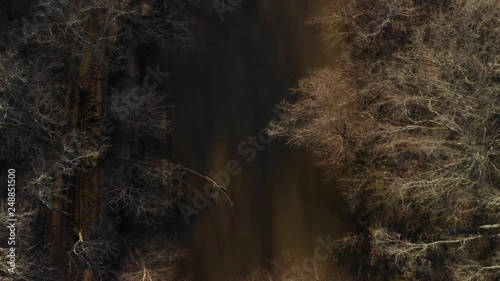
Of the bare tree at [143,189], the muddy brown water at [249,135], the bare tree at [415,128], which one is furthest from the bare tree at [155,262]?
the bare tree at [415,128]

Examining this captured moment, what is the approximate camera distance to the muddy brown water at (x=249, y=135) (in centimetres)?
1522

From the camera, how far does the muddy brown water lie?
15219 millimetres

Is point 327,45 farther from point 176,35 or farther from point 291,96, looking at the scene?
point 176,35

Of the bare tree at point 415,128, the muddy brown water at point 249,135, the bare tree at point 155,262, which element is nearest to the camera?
the bare tree at point 415,128

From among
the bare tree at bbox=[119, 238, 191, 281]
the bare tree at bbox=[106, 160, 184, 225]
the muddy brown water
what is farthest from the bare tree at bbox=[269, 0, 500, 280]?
the bare tree at bbox=[119, 238, 191, 281]

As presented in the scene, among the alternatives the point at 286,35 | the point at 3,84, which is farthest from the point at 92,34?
the point at 286,35

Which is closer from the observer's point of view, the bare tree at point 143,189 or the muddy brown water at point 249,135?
the bare tree at point 143,189

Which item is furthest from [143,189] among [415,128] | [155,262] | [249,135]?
[415,128]

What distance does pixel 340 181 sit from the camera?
1510 cm

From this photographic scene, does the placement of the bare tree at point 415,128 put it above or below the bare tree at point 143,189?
below

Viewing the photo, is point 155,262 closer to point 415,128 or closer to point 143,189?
point 143,189

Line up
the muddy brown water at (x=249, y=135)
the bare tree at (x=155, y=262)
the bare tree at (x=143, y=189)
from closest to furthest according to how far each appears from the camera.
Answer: the bare tree at (x=155, y=262), the bare tree at (x=143, y=189), the muddy brown water at (x=249, y=135)

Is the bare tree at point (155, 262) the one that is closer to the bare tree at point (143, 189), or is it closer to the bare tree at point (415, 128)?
the bare tree at point (143, 189)

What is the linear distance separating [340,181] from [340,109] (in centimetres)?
249
